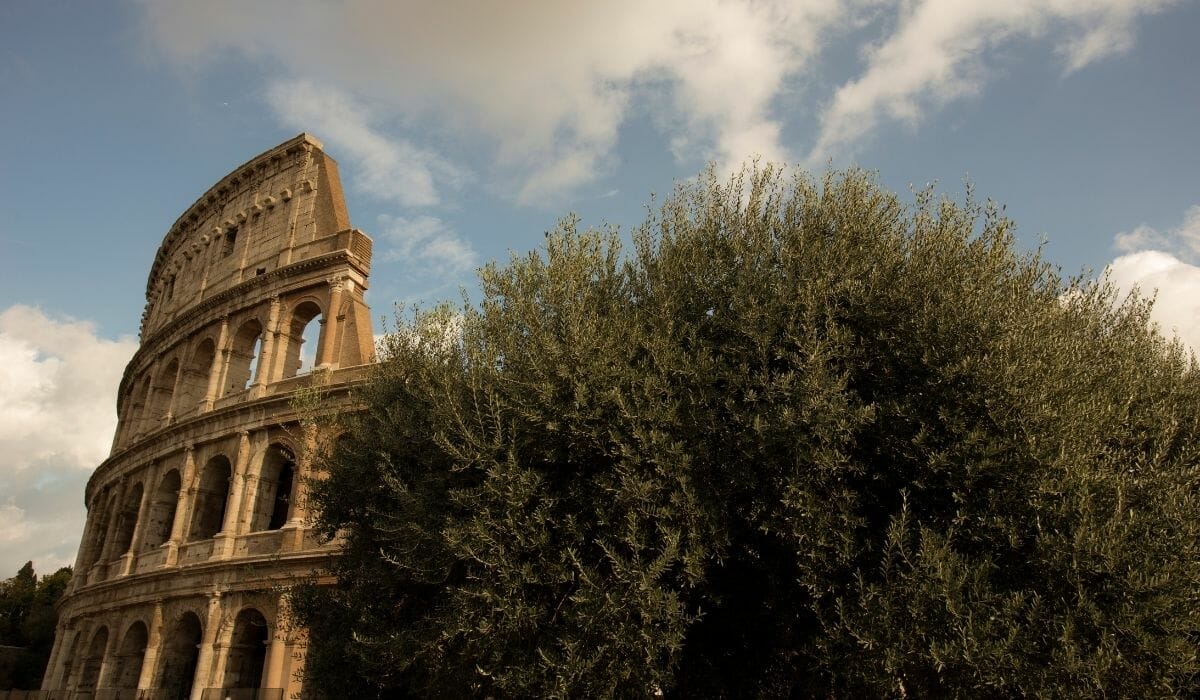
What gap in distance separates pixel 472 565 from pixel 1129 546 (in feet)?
24.1

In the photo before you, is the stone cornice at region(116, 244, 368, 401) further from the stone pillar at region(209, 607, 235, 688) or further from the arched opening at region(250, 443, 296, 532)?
the stone pillar at region(209, 607, 235, 688)

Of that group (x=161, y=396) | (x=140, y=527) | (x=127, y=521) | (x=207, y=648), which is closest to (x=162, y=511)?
(x=140, y=527)

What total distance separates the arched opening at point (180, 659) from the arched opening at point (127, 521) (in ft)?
20.5

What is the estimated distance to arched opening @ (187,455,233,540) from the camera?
2444 cm

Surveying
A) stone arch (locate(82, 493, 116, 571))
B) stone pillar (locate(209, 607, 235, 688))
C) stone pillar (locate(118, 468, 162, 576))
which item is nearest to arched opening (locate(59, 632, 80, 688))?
stone arch (locate(82, 493, 116, 571))

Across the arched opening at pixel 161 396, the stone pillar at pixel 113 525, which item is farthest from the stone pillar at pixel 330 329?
the stone pillar at pixel 113 525

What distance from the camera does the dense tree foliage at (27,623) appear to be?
135ft

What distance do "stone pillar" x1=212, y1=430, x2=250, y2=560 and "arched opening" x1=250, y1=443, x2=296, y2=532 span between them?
478 millimetres

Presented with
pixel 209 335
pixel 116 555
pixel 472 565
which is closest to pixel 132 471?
pixel 116 555

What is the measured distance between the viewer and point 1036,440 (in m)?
8.55

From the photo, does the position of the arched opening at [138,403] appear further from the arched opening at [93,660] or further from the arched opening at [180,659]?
the arched opening at [180,659]

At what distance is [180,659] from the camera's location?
23031 mm

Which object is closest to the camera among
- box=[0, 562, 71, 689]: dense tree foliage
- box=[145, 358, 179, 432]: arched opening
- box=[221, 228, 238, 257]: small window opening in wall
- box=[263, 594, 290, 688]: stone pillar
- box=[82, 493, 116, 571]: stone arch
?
box=[263, 594, 290, 688]: stone pillar

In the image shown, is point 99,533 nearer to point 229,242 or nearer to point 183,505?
point 183,505
